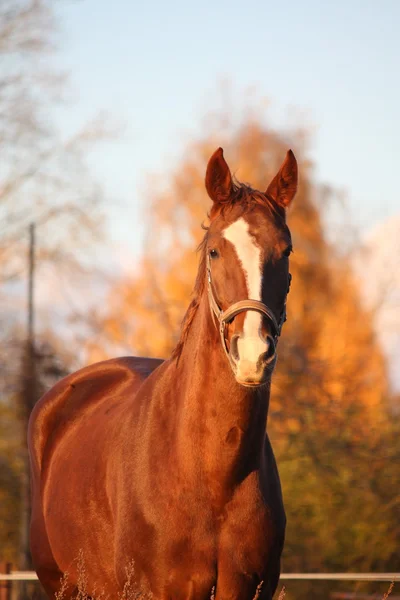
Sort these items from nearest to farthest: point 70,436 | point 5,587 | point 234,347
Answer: point 234,347, point 70,436, point 5,587

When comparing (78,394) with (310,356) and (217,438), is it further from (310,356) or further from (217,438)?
(310,356)

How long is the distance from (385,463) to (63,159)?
997 centimetres

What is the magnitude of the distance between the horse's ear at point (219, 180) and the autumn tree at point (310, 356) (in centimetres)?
653

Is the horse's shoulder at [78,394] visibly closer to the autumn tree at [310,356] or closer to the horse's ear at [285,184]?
the horse's ear at [285,184]

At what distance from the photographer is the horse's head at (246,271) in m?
3.52

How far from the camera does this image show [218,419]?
4.01 metres

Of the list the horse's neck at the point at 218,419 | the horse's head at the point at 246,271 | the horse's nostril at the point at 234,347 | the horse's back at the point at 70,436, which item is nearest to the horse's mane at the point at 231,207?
the horse's head at the point at 246,271

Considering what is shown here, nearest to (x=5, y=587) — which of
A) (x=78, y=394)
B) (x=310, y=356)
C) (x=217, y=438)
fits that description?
(x=78, y=394)

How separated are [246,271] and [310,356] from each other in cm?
1250

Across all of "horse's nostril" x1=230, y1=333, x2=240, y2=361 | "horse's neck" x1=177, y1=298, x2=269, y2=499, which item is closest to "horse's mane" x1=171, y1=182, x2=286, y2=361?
"horse's neck" x1=177, y1=298, x2=269, y2=499

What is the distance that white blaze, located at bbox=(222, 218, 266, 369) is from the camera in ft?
11.4

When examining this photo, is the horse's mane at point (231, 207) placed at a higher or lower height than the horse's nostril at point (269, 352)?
higher

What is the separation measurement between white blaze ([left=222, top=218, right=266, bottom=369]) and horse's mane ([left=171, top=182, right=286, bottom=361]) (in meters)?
0.16

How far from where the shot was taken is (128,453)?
4473 millimetres
